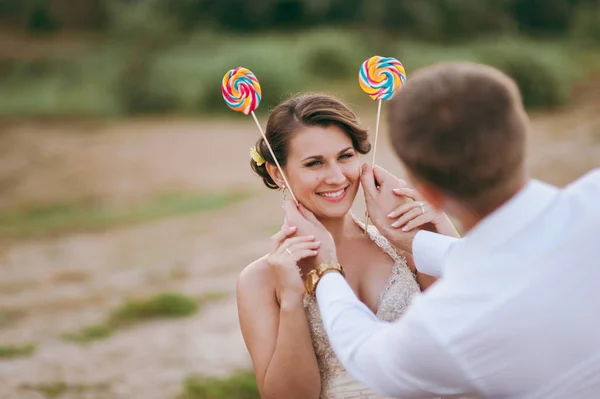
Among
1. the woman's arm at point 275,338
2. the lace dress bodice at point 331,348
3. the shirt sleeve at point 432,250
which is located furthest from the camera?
the lace dress bodice at point 331,348

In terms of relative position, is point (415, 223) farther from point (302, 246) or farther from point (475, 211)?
point (475, 211)

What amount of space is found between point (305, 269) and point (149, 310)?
15.1 feet

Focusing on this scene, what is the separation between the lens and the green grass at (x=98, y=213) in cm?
1064

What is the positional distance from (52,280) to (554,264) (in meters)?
7.67

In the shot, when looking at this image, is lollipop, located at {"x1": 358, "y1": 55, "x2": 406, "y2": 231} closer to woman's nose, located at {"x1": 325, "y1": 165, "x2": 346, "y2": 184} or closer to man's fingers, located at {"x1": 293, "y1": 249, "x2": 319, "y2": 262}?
woman's nose, located at {"x1": 325, "y1": 165, "x2": 346, "y2": 184}

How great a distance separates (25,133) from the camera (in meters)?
16.3

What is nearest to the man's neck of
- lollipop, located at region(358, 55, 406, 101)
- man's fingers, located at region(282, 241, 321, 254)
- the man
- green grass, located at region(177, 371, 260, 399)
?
the man

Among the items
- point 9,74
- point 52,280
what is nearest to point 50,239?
point 52,280

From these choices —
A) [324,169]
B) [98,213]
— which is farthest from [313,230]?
[98,213]

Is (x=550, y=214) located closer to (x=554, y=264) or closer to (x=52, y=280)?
(x=554, y=264)

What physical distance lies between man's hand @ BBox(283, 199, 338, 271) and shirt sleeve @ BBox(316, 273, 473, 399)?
0.23 metres

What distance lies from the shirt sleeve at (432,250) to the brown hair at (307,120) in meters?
0.61

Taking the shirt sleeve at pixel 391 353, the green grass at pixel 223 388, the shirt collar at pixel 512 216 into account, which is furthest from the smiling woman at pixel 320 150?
the green grass at pixel 223 388

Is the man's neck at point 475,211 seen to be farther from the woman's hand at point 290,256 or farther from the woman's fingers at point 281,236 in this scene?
the woman's fingers at point 281,236
